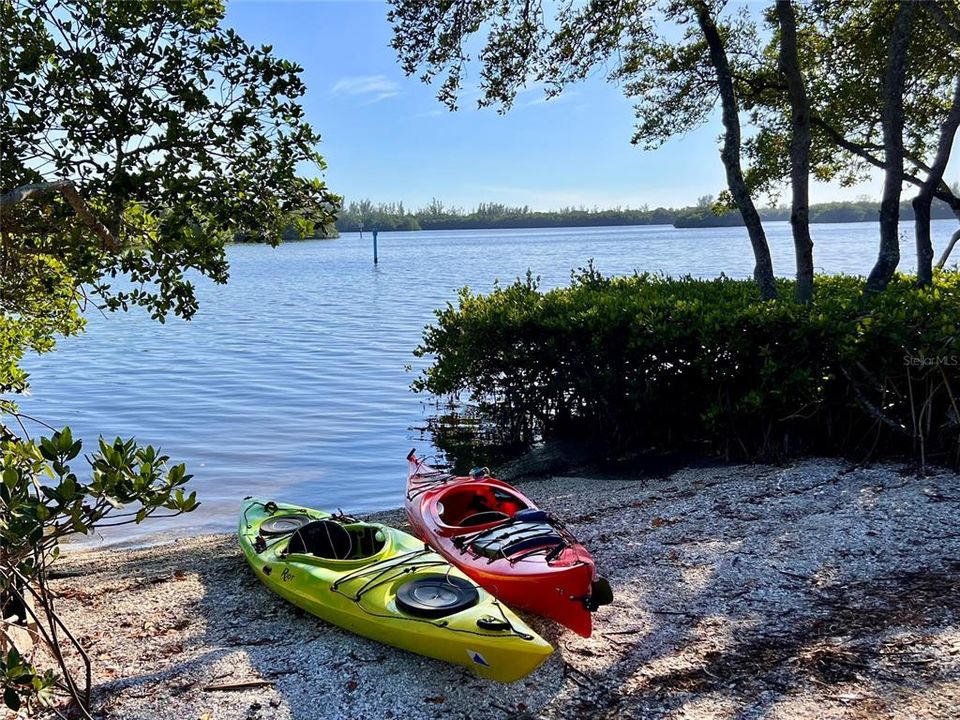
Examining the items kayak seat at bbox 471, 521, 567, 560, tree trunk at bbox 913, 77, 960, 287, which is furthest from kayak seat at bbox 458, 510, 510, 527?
tree trunk at bbox 913, 77, 960, 287

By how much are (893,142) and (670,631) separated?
819 cm

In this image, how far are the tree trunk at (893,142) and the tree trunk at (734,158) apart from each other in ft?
4.60

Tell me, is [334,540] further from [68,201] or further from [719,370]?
[719,370]

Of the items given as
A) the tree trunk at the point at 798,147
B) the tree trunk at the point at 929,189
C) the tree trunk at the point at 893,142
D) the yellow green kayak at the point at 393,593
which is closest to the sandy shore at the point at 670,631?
the yellow green kayak at the point at 393,593

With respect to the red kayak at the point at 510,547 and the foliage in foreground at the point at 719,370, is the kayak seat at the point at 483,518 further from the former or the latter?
the foliage in foreground at the point at 719,370

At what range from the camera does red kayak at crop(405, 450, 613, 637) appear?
497 centimetres

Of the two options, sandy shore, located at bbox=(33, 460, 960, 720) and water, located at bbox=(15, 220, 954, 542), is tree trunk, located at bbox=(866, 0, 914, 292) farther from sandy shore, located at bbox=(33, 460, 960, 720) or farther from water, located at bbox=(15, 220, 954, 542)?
water, located at bbox=(15, 220, 954, 542)

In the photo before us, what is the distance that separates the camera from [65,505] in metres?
2.97

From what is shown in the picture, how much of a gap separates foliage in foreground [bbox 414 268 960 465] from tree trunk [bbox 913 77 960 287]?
3210 millimetres

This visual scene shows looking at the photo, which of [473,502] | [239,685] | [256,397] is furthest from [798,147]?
[256,397]

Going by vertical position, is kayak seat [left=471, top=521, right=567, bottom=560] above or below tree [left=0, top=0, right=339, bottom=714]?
below

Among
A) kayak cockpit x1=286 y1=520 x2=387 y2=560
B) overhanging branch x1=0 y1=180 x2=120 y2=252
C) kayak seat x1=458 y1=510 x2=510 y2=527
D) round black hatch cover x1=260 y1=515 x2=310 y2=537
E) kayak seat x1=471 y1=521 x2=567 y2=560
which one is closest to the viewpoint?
overhanging branch x1=0 y1=180 x2=120 y2=252

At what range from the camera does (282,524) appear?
7180 millimetres

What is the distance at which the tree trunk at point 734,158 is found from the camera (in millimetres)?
10711
